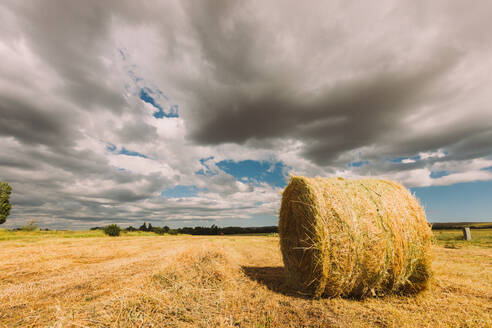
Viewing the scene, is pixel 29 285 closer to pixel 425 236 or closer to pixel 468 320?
pixel 468 320

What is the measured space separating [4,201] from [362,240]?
57581mm

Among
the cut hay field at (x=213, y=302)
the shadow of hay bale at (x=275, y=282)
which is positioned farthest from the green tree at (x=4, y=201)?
the shadow of hay bale at (x=275, y=282)

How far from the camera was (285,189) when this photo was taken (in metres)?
6.52

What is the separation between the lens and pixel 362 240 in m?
4.66

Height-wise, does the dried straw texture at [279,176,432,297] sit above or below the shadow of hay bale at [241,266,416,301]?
above

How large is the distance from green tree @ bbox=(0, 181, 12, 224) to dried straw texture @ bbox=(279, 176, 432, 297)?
55.0 metres

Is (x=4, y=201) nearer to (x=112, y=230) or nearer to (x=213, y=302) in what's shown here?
(x=112, y=230)

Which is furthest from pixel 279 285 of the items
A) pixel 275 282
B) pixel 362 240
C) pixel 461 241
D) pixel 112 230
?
pixel 112 230

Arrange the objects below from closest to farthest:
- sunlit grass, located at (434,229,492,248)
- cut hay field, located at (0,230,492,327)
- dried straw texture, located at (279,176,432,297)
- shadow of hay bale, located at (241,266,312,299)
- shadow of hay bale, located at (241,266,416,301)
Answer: cut hay field, located at (0,230,492,327), dried straw texture, located at (279,176,432,297), shadow of hay bale, located at (241,266,416,301), shadow of hay bale, located at (241,266,312,299), sunlit grass, located at (434,229,492,248)

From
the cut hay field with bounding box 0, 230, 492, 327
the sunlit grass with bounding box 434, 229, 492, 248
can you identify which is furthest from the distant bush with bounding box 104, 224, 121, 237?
the sunlit grass with bounding box 434, 229, 492, 248

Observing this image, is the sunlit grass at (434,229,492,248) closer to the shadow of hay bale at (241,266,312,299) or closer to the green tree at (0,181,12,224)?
the shadow of hay bale at (241,266,312,299)

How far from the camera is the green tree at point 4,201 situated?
38.3 metres

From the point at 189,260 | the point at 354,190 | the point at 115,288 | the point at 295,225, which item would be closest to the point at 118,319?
the point at 115,288

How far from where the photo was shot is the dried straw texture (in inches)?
183
